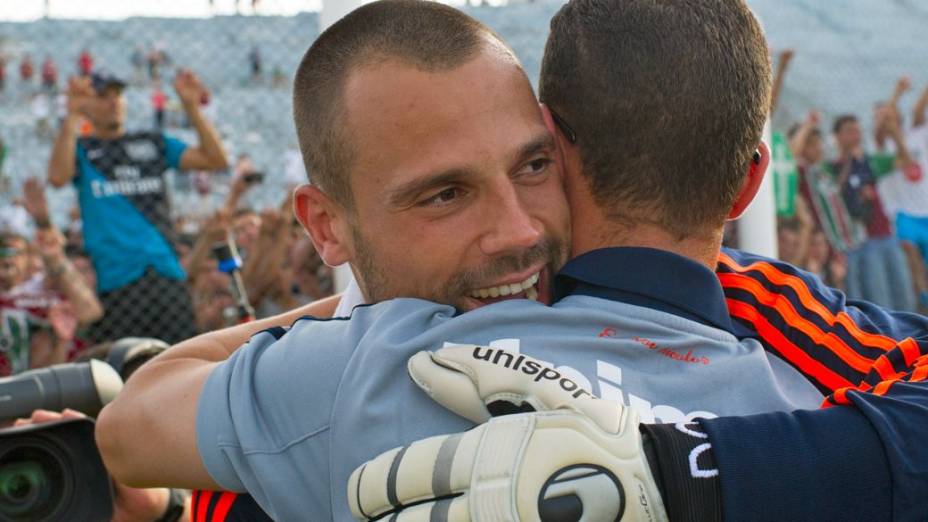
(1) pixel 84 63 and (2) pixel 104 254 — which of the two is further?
(1) pixel 84 63

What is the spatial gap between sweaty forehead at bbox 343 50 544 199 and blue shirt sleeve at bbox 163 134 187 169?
14.2ft

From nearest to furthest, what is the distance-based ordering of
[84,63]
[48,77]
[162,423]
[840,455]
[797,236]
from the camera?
1. [840,455]
2. [162,423]
3. [797,236]
4. [84,63]
5. [48,77]

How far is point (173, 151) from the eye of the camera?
18.5 ft

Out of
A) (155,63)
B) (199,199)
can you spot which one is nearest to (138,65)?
(155,63)

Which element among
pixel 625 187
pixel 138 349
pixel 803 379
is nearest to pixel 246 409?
pixel 625 187

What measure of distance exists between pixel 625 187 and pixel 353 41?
43 centimetres

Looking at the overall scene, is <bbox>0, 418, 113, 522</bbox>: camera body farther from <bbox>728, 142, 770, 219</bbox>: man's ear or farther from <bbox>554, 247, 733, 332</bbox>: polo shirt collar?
<bbox>728, 142, 770, 219</bbox>: man's ear

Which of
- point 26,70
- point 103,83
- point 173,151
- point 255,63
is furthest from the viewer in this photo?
point 26,70

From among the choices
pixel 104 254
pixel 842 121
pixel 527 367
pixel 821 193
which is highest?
pixel 527 367

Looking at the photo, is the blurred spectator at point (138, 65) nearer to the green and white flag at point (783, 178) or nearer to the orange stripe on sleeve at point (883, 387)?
the green and white flag at point (783, 178)

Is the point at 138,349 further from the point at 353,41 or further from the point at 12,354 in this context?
the point at 12,354

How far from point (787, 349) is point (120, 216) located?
14.8 ft

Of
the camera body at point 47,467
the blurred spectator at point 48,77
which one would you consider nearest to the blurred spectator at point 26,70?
the blurred spectator at point 48,77

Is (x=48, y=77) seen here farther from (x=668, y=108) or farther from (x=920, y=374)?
(x=920, y=374)
